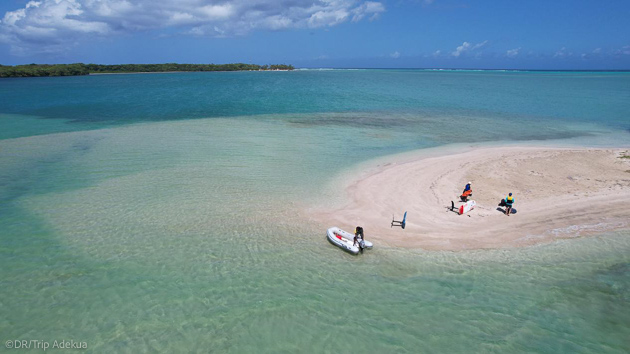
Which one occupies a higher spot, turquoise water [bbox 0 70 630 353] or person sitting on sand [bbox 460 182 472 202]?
person sitting on sand [bbox 460 182 472 202]

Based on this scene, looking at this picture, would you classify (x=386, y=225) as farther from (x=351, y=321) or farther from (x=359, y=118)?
(x=359, y=118)

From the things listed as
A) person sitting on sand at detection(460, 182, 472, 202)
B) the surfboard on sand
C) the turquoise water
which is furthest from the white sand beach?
the turquoise water

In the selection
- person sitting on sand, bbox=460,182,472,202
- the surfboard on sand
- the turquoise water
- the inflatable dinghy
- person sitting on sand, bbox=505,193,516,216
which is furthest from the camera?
person sitting on sand, bbox=460,182,472,202

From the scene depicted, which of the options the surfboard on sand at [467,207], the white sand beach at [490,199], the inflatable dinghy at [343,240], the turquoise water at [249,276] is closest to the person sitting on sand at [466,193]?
the white sand beach at [490,199]

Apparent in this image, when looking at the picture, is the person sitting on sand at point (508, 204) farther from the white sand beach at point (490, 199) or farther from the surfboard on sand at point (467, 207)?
the surfboard on sand at point (467, 207)

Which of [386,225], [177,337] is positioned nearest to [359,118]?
[386,225]

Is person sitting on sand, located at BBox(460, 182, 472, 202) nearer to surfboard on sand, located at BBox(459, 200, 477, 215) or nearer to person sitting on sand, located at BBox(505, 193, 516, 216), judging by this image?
surfboard on sand, located at BBox(459, 200, 477, 215)
